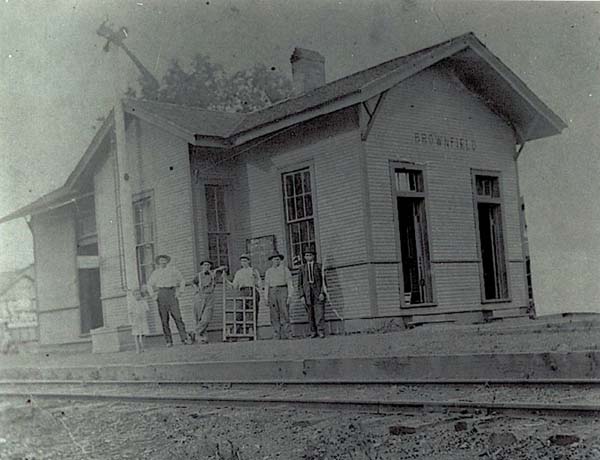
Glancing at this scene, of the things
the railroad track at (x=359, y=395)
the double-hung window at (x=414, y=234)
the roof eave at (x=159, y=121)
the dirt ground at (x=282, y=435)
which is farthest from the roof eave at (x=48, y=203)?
the double-hung window at (x=414, y=234)

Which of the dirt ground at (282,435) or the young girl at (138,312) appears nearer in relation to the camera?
the dirt ground at (282,435)

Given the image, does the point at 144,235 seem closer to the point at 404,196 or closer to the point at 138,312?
the point at 138,312

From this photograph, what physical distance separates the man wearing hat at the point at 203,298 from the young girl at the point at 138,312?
30.7 inches

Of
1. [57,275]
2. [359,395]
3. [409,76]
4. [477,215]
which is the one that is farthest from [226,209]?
[477,215]

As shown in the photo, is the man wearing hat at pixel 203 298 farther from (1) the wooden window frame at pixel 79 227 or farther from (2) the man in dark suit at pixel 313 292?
(2) the man in dark suit at pixel 313 292

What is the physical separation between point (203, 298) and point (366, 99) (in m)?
4.02

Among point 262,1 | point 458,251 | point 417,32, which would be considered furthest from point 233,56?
point 458,251

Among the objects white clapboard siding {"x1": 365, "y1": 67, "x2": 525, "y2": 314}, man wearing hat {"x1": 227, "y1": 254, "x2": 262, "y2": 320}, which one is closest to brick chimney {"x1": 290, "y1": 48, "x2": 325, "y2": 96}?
white clapboard siding {"x1": 365, "y1": 67, "x2": 525, "y2": 314}

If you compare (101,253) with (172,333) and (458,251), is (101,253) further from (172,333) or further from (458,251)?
(458,251)

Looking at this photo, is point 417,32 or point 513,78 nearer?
point 417,32

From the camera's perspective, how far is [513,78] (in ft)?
31.7

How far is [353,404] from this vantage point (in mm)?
6707

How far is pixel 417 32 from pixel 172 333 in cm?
361

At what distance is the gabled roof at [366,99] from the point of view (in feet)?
26.6
